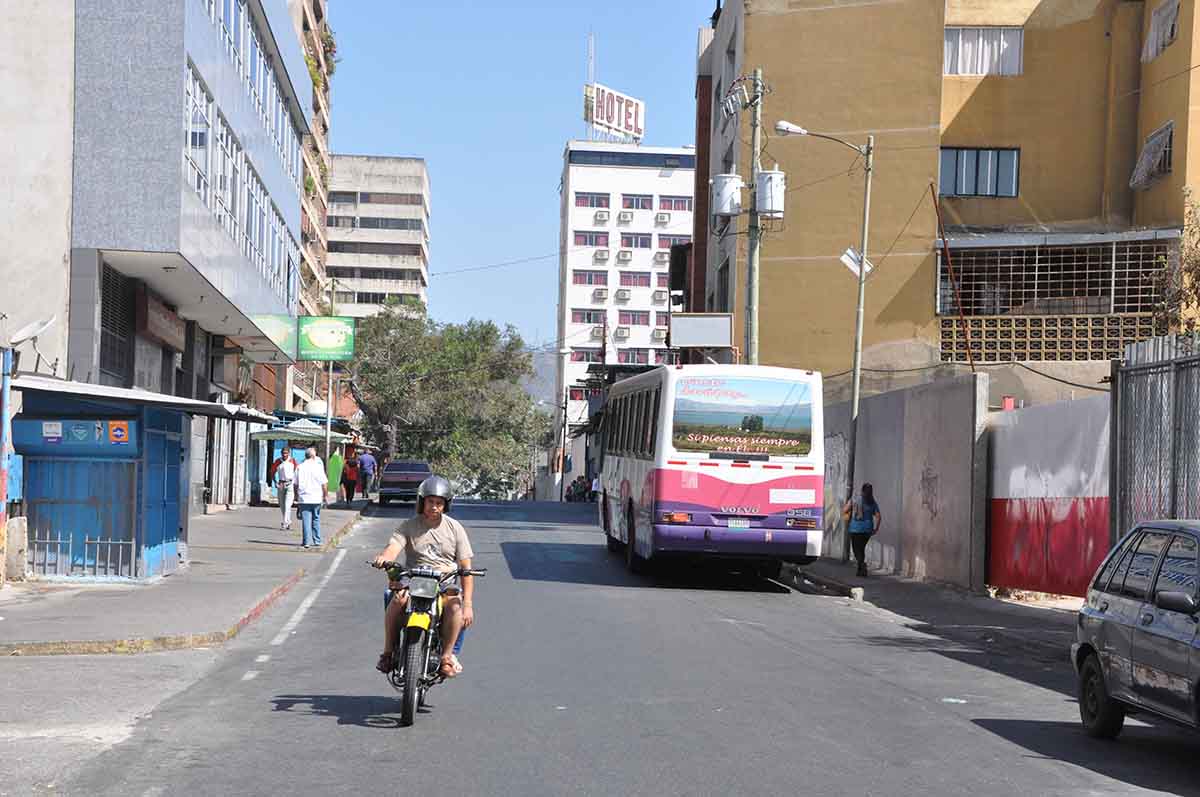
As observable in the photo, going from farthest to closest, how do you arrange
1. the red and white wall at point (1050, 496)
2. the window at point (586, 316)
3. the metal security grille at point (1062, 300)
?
1. the window at point (586, 316)
2. the metal security grille at point (1062, 300)
3. the red and white wall at point (1050, 496)

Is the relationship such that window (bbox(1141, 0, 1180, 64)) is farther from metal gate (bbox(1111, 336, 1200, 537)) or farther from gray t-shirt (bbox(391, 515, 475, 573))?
gray t-shirt (bbox(391, 515, 475, 573))

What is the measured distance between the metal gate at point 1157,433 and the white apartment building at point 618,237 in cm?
12505

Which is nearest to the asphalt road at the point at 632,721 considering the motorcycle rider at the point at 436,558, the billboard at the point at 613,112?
the motorcycle rider at the point at 436,558

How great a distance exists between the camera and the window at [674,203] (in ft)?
473

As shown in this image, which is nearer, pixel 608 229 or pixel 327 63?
pixel 327 63

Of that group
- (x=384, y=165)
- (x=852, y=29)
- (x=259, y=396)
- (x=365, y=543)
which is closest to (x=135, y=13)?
(x=365, y=543)

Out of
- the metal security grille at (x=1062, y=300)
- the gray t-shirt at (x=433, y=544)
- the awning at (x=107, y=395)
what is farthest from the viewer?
the metal security grille at (x=1062, y=300)

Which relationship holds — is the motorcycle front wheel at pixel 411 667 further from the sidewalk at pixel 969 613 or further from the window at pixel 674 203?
the window at pixel 674 203

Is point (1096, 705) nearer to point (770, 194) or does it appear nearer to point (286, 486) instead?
point (770, 194)

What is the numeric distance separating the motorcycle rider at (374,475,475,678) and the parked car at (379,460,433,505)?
41412 mm

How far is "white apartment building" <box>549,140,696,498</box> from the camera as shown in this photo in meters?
144

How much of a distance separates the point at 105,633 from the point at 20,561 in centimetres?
607

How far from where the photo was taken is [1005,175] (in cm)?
4341

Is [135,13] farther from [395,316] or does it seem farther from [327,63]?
[395,316]
